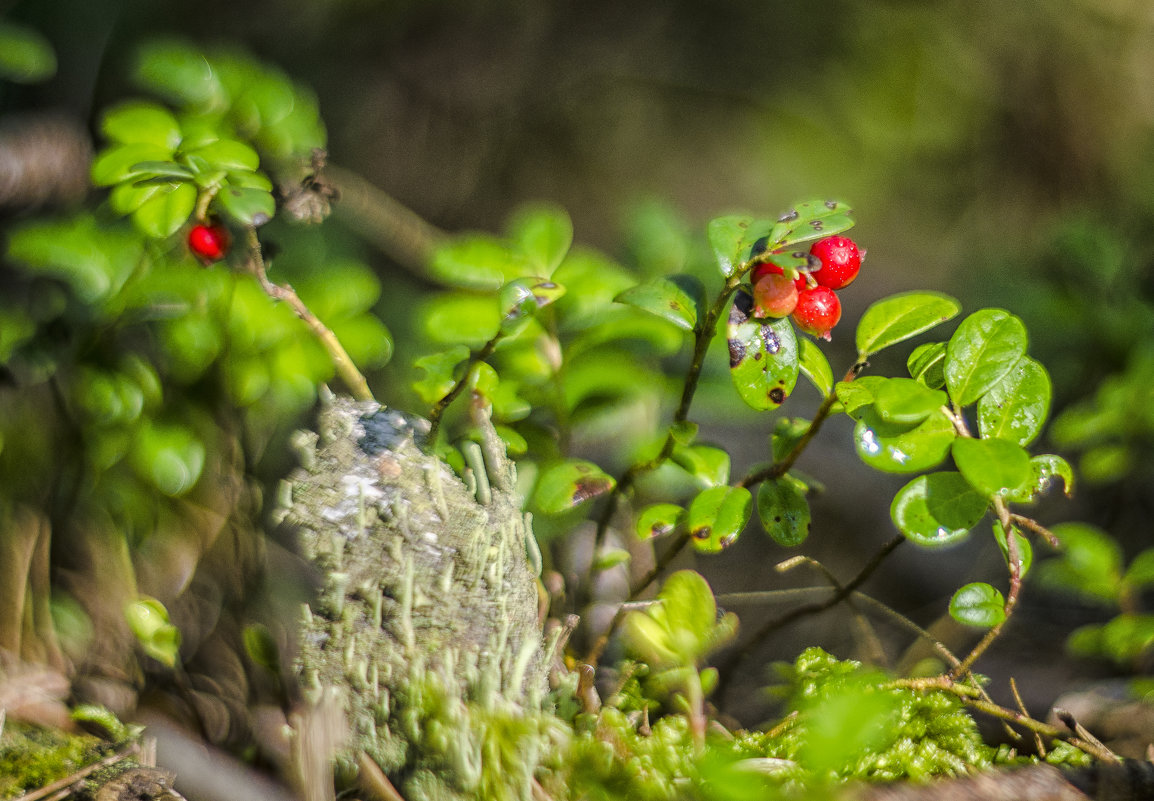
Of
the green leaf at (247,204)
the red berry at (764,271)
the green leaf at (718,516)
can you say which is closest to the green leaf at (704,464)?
the green leaf at (718,516)

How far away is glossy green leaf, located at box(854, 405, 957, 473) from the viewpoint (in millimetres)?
750

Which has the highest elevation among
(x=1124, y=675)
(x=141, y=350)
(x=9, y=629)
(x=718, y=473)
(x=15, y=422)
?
(x=718, y=473)

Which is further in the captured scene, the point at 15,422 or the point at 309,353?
the point at 15,422

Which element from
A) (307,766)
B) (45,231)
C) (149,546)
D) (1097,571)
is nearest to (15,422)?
(149,546)

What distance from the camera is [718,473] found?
91 centimetres

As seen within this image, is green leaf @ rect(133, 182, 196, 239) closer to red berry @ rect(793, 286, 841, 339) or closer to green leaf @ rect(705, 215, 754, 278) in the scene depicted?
green leaf @ rect(705, 215, 754, 278)

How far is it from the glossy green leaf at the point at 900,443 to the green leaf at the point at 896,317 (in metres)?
0.09

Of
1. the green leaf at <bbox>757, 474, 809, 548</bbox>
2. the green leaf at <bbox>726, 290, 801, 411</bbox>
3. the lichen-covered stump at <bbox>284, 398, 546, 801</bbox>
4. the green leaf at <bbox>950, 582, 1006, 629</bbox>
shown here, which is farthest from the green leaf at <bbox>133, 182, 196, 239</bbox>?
the green leaf at <bbox>950, 582, 1006, 629</bbox>

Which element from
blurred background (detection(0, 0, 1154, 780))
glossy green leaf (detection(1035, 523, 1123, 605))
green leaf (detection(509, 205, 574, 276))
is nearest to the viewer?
green leaf (detection(509, 205, 574, 276))

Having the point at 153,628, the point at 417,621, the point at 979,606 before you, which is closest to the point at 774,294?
the point at 979,606

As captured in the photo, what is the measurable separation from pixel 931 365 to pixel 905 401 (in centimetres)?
15

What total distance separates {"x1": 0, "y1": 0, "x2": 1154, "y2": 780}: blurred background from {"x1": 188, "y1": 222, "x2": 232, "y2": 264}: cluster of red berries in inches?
29.7

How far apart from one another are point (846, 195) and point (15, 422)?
2057 millimetres

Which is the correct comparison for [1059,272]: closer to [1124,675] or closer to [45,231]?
[1124,675]
